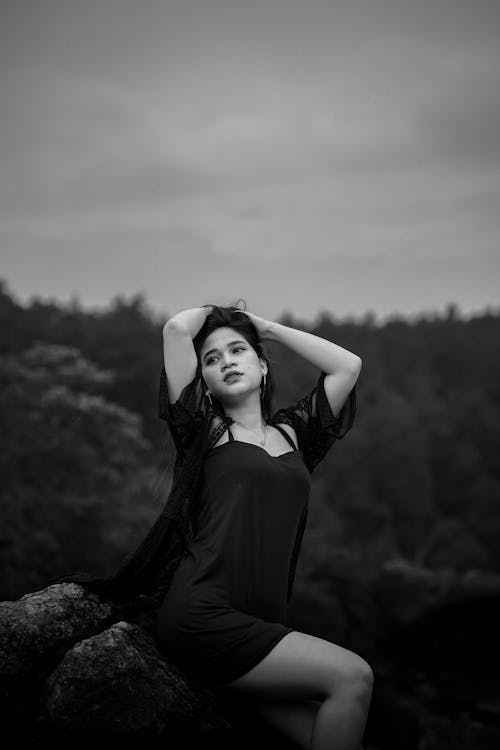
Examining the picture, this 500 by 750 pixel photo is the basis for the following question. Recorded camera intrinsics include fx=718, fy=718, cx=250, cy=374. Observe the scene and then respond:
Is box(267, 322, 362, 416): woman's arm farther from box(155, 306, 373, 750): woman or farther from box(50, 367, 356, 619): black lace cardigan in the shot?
box(50, 367, 356, 619): black lace cardigan

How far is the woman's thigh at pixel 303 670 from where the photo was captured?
254 cm

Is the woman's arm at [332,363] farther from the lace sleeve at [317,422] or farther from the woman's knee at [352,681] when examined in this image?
the woman's knee at [352,681]

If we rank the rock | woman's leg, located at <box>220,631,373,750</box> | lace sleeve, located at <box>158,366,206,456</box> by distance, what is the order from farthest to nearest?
lace sleeve, located at <box>158,366,206,456</box> < the rock < woman's leg, located at <box>220,631,373,750</box>

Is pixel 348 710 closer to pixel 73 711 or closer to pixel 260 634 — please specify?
pixel 260 634

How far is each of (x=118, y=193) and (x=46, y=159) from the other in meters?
2.55

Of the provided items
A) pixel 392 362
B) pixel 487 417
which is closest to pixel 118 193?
pixel 487 417

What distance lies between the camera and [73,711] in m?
2.70

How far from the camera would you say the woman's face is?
10.9 feet

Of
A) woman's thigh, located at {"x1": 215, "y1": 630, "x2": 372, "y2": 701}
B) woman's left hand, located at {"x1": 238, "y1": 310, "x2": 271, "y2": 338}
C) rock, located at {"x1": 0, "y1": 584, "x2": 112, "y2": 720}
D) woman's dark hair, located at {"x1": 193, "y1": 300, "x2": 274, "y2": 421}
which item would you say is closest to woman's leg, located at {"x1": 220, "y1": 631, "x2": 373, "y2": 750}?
woman's thigh, located at {"x1": 215, "y1": 630, "x2": 372, "y2": 701}

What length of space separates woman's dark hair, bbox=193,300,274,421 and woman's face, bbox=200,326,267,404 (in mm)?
30

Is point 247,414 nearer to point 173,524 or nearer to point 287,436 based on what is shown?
point 287,436

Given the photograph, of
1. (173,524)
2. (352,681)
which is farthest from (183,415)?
(352,681)

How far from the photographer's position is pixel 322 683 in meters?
2.54

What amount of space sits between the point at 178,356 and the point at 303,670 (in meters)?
1.40
